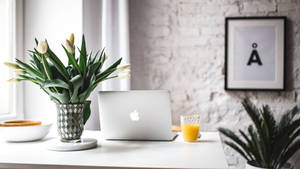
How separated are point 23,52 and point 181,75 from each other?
1446mm

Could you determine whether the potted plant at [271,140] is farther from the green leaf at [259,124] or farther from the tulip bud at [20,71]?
the tulip bud at [20,71]

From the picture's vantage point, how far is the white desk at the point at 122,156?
1064 millimetres

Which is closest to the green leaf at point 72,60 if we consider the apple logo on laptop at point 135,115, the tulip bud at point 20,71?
the tulip bud at point 20,71

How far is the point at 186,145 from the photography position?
1.44 meters

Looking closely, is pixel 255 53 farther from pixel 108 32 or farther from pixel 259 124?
pixel 108 32

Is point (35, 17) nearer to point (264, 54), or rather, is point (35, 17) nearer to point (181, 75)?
point (181, 75)

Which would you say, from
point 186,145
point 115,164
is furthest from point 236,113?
point 115,164

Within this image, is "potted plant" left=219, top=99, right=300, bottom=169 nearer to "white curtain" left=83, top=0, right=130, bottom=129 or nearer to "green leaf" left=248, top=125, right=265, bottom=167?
"green leaf" left=248, top=125, right=265, bottom=167

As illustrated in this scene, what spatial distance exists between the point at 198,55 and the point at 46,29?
1.43 metres

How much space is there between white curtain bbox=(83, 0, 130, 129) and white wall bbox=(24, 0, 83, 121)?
0.11m

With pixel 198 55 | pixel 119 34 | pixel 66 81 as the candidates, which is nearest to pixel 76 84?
pixel 66 81

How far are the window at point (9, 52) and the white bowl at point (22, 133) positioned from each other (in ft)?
1.67

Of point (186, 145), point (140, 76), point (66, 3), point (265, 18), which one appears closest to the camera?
point (186, 145)

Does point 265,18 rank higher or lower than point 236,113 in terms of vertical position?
higher
